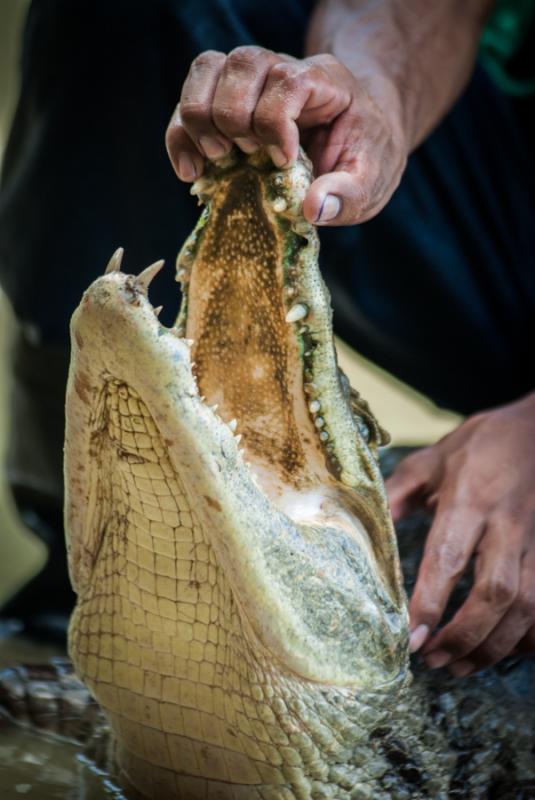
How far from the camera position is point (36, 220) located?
2498 millimetres

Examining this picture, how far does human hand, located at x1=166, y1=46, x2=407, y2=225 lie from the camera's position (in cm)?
143

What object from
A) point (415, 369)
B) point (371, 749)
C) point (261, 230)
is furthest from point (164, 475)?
point (415, 369)

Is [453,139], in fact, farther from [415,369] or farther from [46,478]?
[46,478]

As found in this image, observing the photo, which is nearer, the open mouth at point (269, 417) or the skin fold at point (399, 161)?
the open mouth at point (269, 417)

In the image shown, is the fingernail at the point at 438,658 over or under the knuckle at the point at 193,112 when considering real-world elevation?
under

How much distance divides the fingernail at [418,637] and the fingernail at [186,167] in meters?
0.74

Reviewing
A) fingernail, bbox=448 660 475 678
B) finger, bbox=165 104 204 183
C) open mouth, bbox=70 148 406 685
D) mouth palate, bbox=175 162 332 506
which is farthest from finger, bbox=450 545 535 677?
finger, bbox=165 104 204 183

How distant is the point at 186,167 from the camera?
153 cm

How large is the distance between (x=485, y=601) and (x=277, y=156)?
0.73 meters

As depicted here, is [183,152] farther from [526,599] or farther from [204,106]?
[526,599]

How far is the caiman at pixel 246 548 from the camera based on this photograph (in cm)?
129

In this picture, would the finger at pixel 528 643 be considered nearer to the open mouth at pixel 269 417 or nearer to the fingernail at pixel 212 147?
the open mouth at pixel 269 417

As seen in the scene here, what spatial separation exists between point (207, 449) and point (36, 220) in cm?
140

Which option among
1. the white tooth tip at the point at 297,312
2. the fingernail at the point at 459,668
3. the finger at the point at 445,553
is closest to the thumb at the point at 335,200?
the white tooth tip at the point at 297,312
